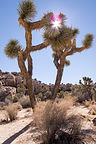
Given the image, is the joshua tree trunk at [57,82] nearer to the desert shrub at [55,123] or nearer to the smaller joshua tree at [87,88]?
the desert shrub at [55,123]

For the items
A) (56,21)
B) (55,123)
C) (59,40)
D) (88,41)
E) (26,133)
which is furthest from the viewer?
(88,41)

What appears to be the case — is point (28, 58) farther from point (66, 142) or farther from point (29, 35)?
point (66, 142)

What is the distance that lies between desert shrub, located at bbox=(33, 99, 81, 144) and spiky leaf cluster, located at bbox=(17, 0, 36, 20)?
5556mm

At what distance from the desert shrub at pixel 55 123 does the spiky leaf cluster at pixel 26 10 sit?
556 centimetres

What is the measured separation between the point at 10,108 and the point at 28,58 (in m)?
3.20

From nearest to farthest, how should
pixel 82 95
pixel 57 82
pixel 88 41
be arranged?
pixel 57 82 < pixel 88 41 < pixel 82 95

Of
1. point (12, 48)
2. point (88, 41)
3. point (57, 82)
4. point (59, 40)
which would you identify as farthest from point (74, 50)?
point (12, 48)

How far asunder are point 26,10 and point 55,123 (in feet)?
21.1

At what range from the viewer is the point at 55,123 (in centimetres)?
372

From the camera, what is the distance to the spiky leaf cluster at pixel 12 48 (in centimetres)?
825

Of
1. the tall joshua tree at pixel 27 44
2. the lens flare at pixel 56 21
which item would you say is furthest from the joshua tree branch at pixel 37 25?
the lens flare at pixel 56 21

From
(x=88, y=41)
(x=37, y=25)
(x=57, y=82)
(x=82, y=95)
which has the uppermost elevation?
(x=37, y=25)

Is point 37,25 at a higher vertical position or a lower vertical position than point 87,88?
higher

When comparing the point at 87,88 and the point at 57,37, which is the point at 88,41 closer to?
the point at 57,37
